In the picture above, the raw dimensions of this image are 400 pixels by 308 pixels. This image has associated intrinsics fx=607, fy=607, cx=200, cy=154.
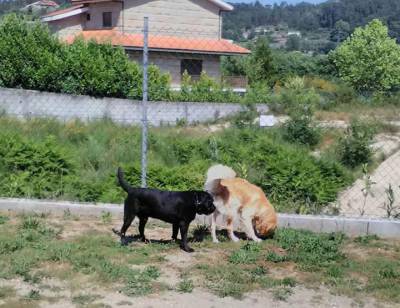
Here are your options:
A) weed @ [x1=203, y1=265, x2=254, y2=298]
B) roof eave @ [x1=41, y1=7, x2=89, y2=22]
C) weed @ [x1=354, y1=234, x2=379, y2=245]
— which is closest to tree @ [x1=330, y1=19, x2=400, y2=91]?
roof eave @ [x1=41, y1=7, x2=89, y2=22]

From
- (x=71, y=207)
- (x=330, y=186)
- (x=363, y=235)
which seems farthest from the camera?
(x=330, y=186)

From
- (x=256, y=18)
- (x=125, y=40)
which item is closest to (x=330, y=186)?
(x=125, y=40)

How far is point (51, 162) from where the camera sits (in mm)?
8680

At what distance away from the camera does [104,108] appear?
16.2 meters

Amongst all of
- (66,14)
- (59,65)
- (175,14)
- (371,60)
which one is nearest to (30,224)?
(59,65)

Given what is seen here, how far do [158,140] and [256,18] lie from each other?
184474mm

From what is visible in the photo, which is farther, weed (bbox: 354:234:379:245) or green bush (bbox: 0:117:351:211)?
green bush (bbox: 0:117:351:211)

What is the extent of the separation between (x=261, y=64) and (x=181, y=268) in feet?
95.8

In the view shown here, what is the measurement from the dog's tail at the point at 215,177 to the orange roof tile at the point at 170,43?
19.3m

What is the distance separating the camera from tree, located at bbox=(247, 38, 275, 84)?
33.8m

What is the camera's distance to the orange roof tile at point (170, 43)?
26.6m

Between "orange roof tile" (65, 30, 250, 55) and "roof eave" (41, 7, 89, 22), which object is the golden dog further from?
"roof eave" (41, 7, 89, 22)

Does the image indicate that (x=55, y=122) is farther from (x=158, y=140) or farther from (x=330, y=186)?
(x=330, y=186)

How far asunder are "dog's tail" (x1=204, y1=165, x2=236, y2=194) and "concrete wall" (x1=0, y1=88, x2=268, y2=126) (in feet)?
24.5
